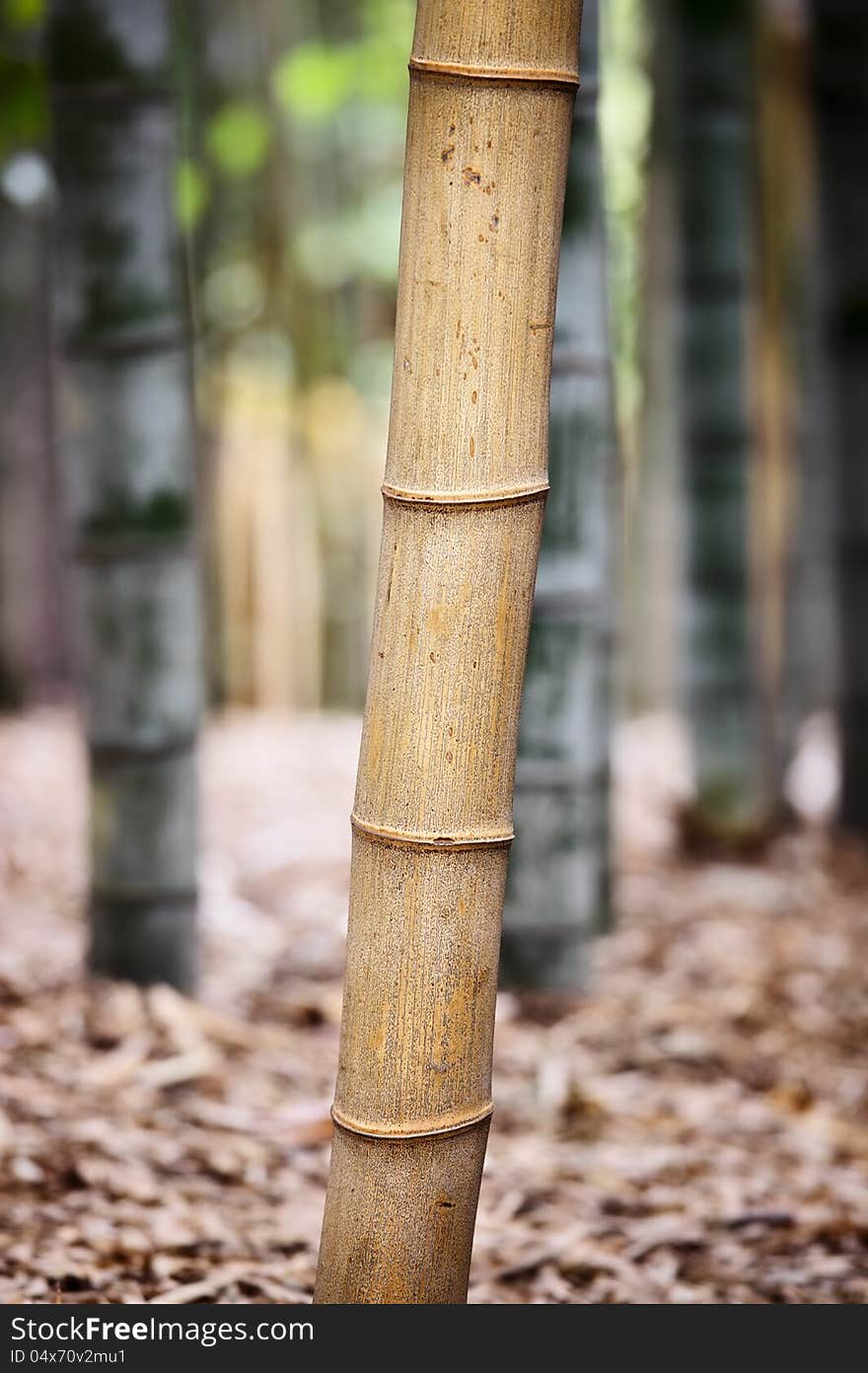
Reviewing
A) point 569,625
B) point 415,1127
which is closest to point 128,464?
point 569,625

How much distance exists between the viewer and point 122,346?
244 cm

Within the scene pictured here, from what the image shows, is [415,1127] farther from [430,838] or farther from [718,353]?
[718,353]

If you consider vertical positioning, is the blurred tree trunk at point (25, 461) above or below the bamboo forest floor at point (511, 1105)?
above

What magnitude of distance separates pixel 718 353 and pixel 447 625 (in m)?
3.00

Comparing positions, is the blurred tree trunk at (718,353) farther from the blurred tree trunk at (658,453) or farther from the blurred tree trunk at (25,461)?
the blurred tree trunk at (25,461)

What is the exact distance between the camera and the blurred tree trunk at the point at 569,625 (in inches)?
104

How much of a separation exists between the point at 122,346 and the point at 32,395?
3.58 metres

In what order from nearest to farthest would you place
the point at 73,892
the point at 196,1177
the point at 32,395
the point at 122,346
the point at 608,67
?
the point at 196,1177
the point at 122,346
the point at 73,892
the point at 32,395
the point at 608,67

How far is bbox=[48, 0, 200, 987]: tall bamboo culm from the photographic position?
7.93 ft

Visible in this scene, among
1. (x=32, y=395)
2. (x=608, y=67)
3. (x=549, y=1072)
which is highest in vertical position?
(x=608, y=67)

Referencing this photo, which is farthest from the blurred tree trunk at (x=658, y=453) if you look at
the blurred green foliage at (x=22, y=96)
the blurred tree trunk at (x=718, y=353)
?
the blurred green foliage at (x=22, y=96)

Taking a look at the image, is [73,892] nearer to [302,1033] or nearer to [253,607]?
[302,1033]

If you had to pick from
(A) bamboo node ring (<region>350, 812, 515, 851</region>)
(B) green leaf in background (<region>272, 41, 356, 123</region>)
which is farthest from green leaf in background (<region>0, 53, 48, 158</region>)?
(A) bamboo node ring (<region>350, 812, 515, 851</region>)

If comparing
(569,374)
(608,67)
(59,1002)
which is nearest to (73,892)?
(59,1002)
